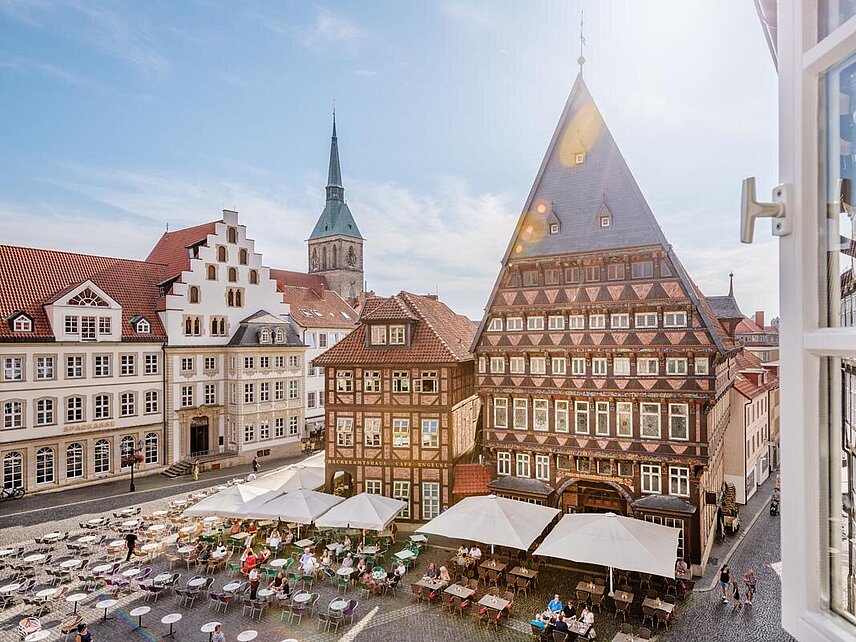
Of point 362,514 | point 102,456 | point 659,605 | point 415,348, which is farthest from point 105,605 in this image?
point 102,456

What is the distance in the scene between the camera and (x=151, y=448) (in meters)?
31.3

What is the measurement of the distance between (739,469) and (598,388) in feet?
41.5

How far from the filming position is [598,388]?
19.3m

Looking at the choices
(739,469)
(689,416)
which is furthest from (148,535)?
(739,469)

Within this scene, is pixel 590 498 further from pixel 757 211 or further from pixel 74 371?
pixel 74 371

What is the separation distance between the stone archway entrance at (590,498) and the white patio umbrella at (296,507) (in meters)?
8.80

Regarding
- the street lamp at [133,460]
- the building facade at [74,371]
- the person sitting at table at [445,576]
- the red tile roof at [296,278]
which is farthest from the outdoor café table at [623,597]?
the red tile roof at [296,278]

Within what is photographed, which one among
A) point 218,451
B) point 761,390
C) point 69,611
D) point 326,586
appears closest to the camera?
point 69,611

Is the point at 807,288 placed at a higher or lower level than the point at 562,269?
lower

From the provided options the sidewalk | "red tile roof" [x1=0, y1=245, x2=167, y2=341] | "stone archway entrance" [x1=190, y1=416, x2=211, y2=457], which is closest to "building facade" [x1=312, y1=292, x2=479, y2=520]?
the sidewalk

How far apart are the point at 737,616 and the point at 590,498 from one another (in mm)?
5994

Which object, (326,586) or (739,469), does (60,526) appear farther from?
(739,469)

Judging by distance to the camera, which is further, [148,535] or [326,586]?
[148,535]

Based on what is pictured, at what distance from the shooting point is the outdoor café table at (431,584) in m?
15.9
